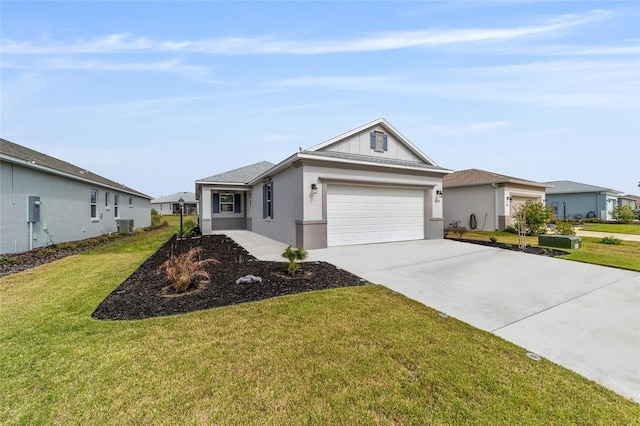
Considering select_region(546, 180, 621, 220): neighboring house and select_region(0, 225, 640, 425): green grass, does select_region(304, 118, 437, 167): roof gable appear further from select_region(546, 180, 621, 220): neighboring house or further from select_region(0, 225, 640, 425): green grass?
select_region(546, 180, 621, 220): neighboring house

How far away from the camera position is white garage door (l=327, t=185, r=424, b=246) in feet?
33.1

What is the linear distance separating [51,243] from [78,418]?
12.4 metres

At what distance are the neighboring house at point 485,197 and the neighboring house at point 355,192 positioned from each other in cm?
642

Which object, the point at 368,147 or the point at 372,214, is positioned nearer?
the point at 372,214

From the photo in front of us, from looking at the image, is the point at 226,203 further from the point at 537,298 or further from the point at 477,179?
the point at 477,179

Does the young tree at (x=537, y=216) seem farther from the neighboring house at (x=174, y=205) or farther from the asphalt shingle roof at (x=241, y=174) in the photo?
the neighboring house at (x=174, y=205)

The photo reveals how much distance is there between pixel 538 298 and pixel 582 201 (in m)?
32.1

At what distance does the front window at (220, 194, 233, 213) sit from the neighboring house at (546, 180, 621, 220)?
96.1 feet

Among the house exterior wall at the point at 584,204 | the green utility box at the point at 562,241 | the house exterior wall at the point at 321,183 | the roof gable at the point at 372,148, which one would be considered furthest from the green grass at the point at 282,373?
the house exterior wall at the point at 584,204

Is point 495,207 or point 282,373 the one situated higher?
point 495,207

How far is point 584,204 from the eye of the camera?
26.8 metres

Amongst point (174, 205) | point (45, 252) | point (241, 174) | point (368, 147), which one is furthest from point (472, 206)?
point (174, 205)

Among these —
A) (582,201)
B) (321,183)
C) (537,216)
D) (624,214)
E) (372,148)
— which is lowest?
(624,214)

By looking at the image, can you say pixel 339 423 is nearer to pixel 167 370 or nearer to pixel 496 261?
pixel 167 370
